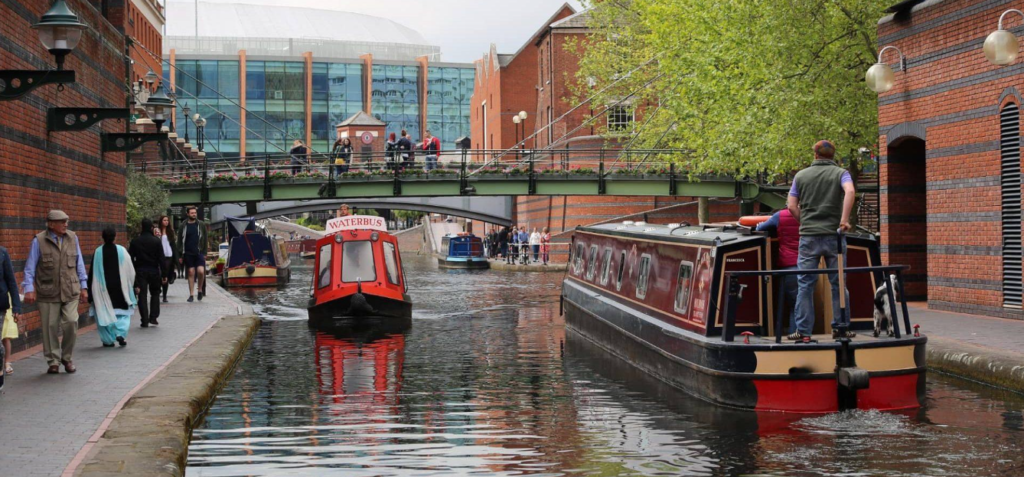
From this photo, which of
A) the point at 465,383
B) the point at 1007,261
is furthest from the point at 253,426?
the point at 1007,261

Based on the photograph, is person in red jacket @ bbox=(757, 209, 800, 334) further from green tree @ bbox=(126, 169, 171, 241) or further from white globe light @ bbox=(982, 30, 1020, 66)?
green tree @ bbox=(126, 169, 171, 241)

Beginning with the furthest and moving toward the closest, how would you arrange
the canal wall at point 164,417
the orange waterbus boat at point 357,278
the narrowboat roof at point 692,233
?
the orange waterbus boat at point 357,278 < the narrowboat roof at point 692,233 < the canal wall at point 164,417

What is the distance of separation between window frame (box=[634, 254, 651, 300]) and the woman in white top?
3507cm

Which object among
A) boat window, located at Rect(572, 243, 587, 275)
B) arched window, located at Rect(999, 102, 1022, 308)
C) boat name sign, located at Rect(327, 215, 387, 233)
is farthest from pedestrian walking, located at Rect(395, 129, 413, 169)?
arched window, located at Rect(999, 102, 1022, 308)

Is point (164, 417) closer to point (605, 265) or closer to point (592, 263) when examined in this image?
point (605, 265)

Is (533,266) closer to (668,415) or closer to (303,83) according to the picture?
(668,415)

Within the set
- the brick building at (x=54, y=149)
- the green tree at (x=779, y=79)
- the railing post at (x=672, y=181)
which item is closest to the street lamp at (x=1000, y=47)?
the green tree at (x=779, y=79)

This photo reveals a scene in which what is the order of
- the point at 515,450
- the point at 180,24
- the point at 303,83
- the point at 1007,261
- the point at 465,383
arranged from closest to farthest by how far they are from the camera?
the point at 515,450, the point at 465,383, the point at 1007,261, the point at 303,83, the point at 180,24

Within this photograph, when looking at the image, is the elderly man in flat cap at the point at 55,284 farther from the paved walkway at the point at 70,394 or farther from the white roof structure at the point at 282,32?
the white roof structure at the point at 282,32

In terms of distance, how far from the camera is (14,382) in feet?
36.1

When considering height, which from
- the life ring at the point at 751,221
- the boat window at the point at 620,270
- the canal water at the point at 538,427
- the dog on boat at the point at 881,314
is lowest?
the canal water at the point at 538,427

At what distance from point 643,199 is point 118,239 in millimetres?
29970

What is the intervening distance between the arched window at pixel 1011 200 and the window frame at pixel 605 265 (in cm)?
528

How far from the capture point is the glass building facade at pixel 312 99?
82688 millimetres
